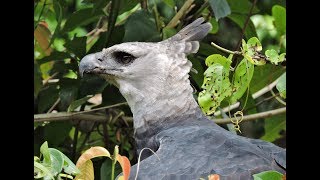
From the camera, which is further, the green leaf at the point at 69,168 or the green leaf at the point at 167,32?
the green leaf at the point at 167,32

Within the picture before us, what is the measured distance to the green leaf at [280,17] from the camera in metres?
2.46

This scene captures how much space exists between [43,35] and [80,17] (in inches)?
10.7

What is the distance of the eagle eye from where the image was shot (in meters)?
2.18

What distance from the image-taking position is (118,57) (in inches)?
85.9

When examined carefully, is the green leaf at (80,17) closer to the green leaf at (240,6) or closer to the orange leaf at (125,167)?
the green leaf at (240,6)

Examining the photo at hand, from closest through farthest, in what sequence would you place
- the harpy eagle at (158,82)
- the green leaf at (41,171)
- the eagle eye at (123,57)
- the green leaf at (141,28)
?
the green leaf at (41,171), the harpy eagle at (158,82), the eagle eye at (123,57), the green leaf at (141,28)

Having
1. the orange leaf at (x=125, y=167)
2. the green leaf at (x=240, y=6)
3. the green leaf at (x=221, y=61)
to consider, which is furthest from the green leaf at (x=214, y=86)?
the green leaf at (x=240, y=6)

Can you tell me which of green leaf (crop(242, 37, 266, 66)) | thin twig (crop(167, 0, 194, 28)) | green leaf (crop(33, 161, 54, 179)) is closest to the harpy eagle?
green leaf (crop(242, 37, 266, 66))

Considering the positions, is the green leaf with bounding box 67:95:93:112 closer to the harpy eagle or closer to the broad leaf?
the harpy eagle

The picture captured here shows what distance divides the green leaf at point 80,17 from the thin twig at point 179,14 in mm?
247

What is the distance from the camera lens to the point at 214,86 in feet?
6.03

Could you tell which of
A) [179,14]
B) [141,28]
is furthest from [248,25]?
[141,28]
